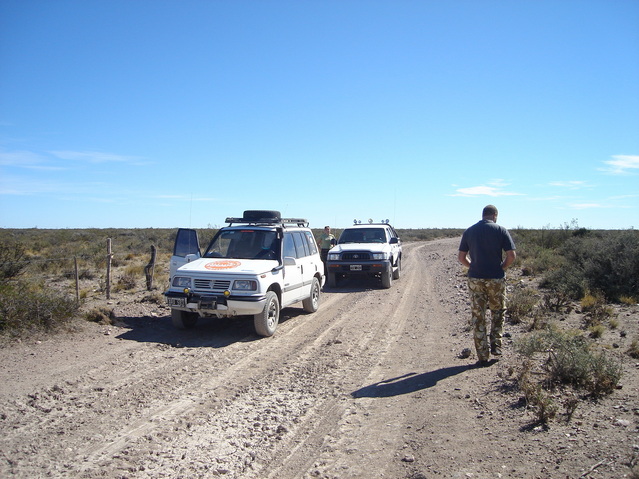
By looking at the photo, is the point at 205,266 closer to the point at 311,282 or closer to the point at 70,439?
the point at 311,282

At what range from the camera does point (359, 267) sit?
15.0 meters

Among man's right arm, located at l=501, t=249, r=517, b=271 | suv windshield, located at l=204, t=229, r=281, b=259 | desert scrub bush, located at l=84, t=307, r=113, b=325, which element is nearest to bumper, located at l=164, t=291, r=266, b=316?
suv windshield, located at l=204, t=229, r=281, b=259

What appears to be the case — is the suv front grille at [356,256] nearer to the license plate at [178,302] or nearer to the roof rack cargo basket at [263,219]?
the roof rack cargo basket at [263,219]

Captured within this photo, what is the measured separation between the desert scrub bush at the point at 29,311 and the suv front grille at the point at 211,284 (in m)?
2.40

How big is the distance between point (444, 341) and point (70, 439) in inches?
232

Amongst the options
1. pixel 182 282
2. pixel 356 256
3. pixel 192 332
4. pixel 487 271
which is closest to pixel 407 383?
pixel 487 271

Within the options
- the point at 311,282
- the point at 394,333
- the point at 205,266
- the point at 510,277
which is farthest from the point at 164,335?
the point at 510,277

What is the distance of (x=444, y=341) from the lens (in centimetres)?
826

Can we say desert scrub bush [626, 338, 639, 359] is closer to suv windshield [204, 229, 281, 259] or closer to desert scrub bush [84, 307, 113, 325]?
suv windshield [204, 229, 281, 259]

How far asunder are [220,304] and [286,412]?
10.6 feet

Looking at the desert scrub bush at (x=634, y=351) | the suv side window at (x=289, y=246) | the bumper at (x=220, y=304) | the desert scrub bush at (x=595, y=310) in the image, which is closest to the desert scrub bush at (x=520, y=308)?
the desert scrub bush at (x=595, y=310)

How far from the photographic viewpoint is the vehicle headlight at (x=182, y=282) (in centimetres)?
837

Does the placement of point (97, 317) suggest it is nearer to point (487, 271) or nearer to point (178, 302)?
point (178, 302)

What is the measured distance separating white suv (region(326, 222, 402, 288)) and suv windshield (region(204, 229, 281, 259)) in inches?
236
